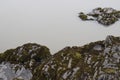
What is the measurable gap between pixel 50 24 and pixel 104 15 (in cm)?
532

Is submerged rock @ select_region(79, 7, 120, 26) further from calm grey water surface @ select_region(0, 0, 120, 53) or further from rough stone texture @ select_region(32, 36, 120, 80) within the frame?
rough stone texture @ select_region(32, 36, 120, 80)

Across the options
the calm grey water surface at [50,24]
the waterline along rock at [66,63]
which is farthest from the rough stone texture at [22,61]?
the calm grey water surface at [50,24]

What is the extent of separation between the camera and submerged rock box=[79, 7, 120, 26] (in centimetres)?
2596

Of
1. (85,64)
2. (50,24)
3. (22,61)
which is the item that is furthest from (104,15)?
(85,64)

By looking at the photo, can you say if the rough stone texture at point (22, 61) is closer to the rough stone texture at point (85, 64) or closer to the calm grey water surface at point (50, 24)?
the rough stone texture at point (85, 64)

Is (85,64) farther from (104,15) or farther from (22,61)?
(104,15)

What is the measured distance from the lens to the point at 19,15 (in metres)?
26.9

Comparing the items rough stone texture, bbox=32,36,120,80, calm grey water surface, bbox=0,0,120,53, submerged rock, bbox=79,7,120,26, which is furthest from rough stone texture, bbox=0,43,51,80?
submerged rock, bbox=79,7,120,26

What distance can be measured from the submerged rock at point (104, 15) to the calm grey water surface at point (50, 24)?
60cm

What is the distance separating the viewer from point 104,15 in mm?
27750

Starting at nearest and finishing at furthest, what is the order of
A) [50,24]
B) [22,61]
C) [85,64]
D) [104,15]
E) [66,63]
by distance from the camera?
1. [85,64]
2. [66,63]
3. [22,61]
4. [50,24]
5. [104,15]

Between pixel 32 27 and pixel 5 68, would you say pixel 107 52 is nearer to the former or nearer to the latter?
pixel 5 68

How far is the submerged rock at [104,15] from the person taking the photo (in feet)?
85.2

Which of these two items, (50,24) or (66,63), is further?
(50,24)
